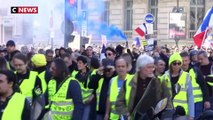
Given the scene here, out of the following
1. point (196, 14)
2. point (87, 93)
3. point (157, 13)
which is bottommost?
point (87, 93)

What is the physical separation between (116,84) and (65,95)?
128cm

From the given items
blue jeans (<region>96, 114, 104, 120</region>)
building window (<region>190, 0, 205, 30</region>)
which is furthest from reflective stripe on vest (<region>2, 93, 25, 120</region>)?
building window (<region>190, 0, 205, 30</region>)

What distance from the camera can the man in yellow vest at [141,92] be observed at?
21.5ft

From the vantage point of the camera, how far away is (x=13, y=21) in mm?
54312

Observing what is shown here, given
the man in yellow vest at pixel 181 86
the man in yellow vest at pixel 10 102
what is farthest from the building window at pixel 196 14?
the man in yellow vest at pixel 10 102

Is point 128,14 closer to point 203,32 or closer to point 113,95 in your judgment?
point 203,32

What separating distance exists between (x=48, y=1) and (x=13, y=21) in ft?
27.1

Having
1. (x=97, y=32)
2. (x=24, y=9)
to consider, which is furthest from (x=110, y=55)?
(x=97, y=32)

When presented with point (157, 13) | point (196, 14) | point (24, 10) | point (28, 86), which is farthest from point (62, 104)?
point (157, 13)

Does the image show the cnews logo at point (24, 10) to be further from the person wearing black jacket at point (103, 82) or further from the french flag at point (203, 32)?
the person wearing black jacket at point (103, 82)

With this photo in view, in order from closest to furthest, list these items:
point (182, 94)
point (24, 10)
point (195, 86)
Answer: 1. point (182, 94)
2. point (195, 86)
3. point (24, 10)

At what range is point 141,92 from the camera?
6.86 metres

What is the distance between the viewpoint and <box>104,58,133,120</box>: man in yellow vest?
8.45 metres

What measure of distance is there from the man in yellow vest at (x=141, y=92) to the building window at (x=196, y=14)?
31930 millimetres
